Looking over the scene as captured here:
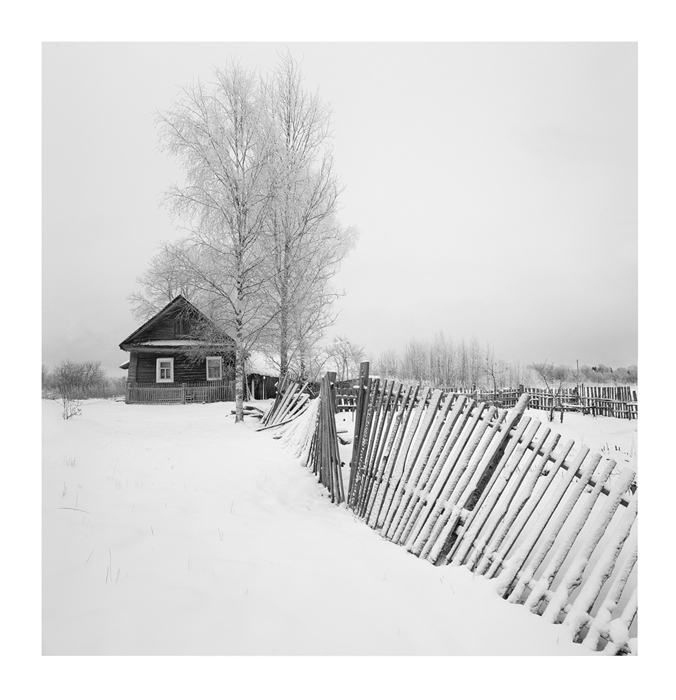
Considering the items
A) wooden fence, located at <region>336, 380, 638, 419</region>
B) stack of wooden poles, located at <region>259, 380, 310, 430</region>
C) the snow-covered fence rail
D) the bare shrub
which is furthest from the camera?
wooden fence, located at <region>336, 380, 638, 419</region>

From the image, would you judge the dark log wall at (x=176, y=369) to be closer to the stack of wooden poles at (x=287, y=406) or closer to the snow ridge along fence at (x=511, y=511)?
the stack of wooden poles at (x=287, y=406)

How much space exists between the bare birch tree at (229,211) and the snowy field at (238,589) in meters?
6.65

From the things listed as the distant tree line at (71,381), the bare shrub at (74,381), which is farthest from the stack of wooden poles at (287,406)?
the bare shrub at (74,381)

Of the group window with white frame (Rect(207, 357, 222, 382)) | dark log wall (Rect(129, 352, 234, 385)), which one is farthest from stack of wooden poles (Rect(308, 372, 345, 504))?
window with white frame (Rect(207, 357, 222, 382))

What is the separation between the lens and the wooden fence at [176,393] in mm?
16450

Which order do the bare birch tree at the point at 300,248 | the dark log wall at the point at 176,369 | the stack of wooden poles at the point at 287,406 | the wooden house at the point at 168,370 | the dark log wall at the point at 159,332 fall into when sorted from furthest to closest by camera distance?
the dark log wall at the point at 176,369, the dark log wall at the point at 159,332, the wooden house at the point at 168,370, the bare birch tree at the point at 300,248, the stack of wooden poles at the point at 287,406

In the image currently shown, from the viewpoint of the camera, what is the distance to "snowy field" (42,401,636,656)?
1819 mm

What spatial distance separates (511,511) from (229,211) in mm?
8808

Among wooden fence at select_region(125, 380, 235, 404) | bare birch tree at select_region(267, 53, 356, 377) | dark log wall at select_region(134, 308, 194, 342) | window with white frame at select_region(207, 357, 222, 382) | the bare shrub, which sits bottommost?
wooden fence at select_region(125, 380, 235, 404)

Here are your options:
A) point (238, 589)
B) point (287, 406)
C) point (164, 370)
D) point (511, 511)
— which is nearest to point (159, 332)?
point (164, 370)

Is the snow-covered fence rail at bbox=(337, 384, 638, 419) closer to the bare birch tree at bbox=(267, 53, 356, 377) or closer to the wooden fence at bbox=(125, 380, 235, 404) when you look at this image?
the bare birch tree at bbox=(267, 53, 356, 377)

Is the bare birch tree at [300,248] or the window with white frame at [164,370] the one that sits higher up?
the bare birch tree at [300,248]
